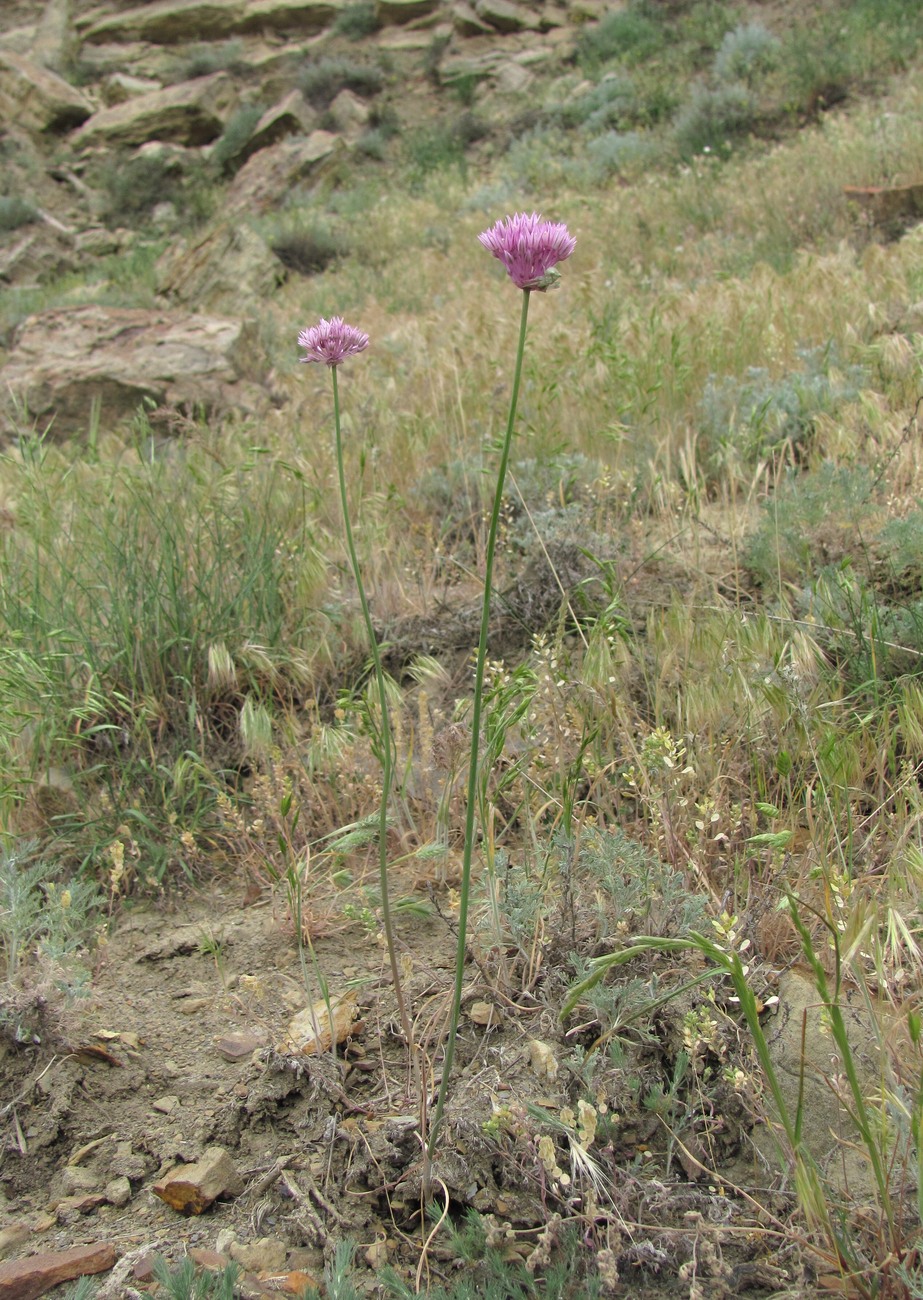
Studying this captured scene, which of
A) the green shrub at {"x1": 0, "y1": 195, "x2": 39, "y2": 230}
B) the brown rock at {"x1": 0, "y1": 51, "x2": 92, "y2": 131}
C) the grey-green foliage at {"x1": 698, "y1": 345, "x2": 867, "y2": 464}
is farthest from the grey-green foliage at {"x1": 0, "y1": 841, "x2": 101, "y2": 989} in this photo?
the brown rock at {"x1": 0, "y1": 51, "x2": 92, "y2": 131}

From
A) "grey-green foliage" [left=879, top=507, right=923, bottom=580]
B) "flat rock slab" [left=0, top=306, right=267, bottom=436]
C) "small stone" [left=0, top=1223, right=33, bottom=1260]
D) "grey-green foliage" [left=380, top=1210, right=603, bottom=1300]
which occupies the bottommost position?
"flat rock slab" [left=0, top=306, right=267, bottom=436]

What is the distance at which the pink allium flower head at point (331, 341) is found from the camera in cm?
176

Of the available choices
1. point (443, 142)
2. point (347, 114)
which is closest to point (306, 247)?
point (443, 142)

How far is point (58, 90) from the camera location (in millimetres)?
19016

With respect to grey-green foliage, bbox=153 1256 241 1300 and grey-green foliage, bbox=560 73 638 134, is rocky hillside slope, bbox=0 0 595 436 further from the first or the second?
grey-green foliage, bbox=153 1256 241 1300

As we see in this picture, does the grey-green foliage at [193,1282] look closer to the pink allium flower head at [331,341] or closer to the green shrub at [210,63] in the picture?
the pink allium flower head at [331,341]

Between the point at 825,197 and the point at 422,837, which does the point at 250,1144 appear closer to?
the point at 422,837

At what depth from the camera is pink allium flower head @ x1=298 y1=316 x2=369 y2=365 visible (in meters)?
1.76

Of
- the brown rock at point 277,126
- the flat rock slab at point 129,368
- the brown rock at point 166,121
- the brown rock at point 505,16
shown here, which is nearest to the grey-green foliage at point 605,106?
the brown rock at point 277,126

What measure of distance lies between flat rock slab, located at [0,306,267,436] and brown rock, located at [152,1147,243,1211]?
16.4ft

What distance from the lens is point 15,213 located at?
1494 centimetres

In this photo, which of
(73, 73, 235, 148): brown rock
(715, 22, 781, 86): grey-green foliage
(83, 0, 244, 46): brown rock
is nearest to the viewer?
(715, 22, 781, 86): grey-green foliage

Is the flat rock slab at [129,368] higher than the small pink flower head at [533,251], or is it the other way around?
the small pink flower head at [533,251]

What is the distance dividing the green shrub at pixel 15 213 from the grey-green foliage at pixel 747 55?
1045 centimetres
